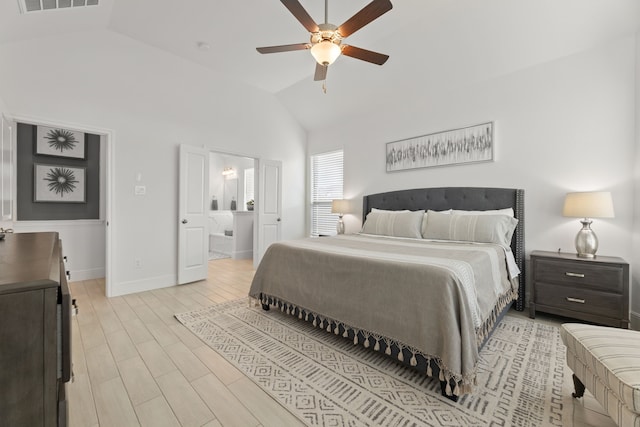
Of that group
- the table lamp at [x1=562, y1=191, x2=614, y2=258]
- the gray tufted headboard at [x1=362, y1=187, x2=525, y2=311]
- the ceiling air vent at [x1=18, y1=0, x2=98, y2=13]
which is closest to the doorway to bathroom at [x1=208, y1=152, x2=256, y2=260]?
the gray tufted headboard at [x1=362, y1=187, x2=525, y2=311]

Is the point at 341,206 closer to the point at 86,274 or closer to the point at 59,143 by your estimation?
the point at 86,274

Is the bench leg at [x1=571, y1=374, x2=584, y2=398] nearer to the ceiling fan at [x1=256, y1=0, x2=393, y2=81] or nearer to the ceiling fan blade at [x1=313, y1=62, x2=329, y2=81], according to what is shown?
the ceiling fan at [x1=256, y1=0, x2=393, y2=81]

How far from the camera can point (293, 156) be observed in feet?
18.9

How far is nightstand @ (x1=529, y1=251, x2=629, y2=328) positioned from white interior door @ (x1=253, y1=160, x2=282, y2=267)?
13.0 feet

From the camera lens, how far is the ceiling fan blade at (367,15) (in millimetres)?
1963

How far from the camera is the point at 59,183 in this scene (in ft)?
13.9

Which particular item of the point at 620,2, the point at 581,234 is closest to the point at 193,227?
the point at 581,234

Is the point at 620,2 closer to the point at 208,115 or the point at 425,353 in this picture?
the point at 425,353

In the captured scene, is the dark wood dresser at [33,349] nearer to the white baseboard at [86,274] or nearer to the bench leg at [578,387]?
the bench leg at [578,387]

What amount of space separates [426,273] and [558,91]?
9.48 feet

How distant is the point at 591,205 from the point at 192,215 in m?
4.71

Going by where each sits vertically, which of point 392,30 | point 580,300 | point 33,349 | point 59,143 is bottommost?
point 580,300

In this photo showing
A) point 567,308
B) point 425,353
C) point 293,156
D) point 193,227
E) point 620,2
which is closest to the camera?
point 425,353

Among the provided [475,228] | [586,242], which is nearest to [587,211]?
[586,242]
